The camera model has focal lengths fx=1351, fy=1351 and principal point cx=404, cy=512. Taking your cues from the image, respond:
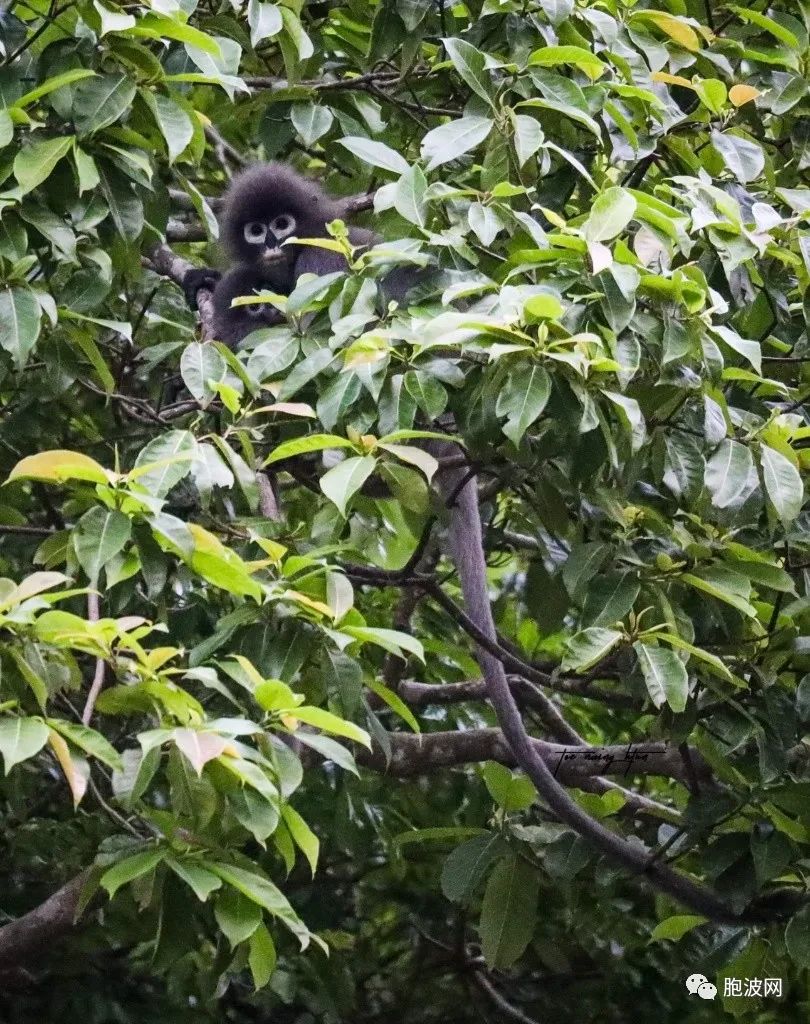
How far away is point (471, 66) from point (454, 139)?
0.58 feet

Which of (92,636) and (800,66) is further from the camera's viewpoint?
(800,66)

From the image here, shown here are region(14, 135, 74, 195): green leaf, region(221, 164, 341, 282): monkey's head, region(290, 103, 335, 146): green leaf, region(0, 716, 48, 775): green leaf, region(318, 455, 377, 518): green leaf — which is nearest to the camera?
region(0, 716, 48, 775): green leaf

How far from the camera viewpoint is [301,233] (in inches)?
163

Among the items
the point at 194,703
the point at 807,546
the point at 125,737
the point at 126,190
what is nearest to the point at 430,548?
the point at 125,737

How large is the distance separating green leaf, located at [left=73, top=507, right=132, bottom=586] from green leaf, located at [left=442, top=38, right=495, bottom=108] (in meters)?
1.09

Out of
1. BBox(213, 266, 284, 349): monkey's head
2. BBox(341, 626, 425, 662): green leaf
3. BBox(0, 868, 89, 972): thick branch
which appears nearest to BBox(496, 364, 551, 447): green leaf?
BBox(341, 626, 425, 662): green leaf

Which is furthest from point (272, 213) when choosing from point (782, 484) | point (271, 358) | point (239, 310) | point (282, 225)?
point (782, 484)

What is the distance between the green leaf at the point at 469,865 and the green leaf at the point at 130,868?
43.1 inches

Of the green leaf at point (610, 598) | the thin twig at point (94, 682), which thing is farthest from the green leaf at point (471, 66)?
the thin twig at point (94, 682)

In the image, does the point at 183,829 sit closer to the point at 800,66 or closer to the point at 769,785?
the point at 769,785

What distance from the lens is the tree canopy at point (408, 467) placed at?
6.31 ft

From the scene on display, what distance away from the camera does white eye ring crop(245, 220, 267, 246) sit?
4133 millimetres

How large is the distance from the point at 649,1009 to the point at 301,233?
2.57m

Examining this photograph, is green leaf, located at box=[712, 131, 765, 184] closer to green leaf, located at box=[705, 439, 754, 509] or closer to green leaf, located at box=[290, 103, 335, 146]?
green leaf, located at box=[705, 439, 754, 509]
